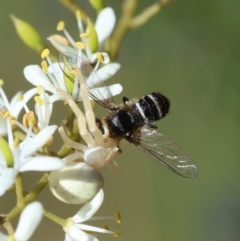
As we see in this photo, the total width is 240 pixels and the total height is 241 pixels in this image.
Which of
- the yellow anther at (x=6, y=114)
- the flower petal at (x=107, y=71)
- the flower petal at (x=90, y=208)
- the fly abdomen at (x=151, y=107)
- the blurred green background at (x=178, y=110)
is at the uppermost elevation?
the yellow anther at (x=6, y=114)

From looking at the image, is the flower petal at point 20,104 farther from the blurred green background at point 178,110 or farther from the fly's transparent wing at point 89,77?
the blurred green background at point 178,110

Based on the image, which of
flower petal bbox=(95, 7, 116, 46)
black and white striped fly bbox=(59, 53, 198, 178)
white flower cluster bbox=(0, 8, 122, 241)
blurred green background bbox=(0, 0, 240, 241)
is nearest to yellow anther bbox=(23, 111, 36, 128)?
white flower cluster bbox=(0, 8, 122, 241)

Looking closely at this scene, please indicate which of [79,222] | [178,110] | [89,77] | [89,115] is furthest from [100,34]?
[178,110]

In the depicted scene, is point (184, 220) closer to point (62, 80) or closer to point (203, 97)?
point (203, 97)


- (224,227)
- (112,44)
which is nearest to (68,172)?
(112,44)

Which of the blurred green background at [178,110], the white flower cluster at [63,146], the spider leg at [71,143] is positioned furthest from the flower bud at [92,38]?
the blurred green background at [178,110]

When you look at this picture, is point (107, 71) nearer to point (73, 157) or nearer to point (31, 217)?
point (73, 157)

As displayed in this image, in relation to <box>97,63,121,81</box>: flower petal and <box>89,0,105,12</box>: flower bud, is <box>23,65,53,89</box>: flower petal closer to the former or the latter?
<box>97,63,121,81</box>: flower petal
